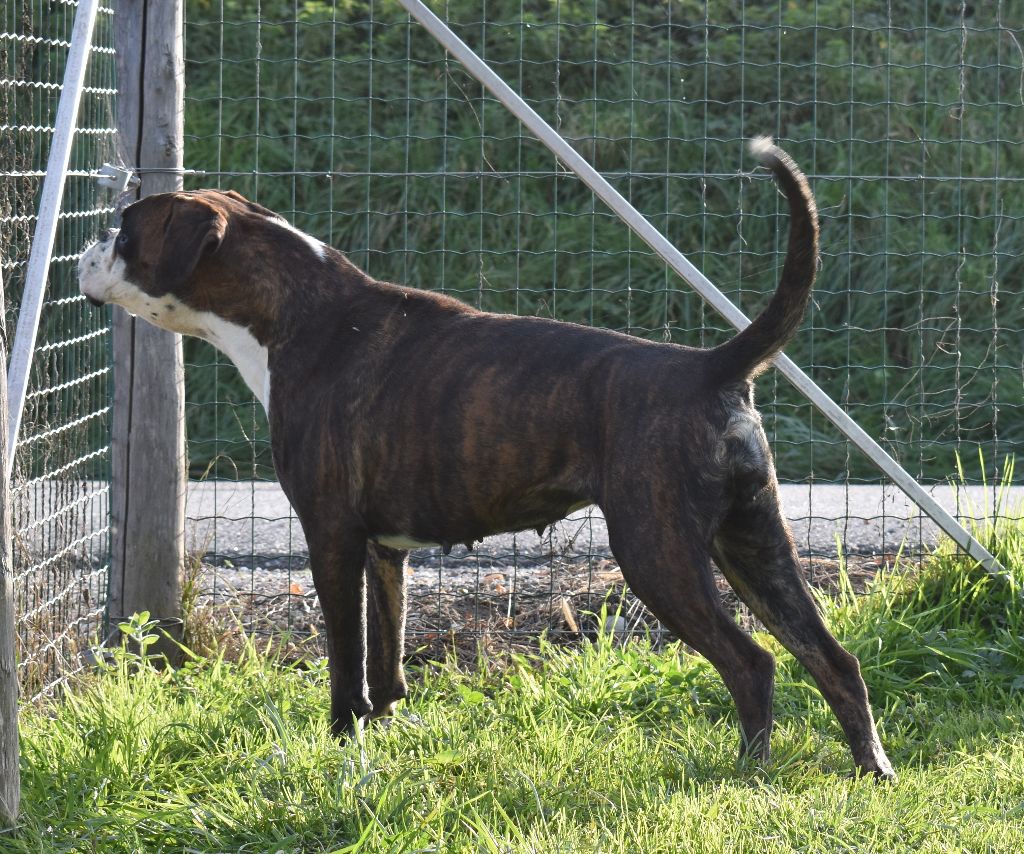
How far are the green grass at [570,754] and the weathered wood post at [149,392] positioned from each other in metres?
0.43

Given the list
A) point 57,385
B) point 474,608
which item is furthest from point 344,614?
point 474,608

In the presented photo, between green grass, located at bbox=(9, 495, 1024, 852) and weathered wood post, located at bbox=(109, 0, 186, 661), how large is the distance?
43 cm

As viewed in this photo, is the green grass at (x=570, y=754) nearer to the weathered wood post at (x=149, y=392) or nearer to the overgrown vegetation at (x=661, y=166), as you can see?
the weathered wood post at (x=149, y=392)

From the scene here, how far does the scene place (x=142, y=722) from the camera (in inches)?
152

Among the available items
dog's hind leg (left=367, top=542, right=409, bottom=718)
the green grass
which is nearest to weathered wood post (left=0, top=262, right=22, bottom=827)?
the green grass

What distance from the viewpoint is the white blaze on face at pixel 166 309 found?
431 cm

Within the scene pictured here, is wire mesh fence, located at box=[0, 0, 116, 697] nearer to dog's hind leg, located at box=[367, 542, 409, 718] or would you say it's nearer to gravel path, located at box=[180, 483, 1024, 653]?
gravel path, located at box=[180, 483, 1024, 653]

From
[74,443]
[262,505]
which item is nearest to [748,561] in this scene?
[74,443]

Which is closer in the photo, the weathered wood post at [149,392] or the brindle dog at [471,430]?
the brindle dog at [471,430]

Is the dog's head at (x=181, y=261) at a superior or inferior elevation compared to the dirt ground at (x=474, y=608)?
superior

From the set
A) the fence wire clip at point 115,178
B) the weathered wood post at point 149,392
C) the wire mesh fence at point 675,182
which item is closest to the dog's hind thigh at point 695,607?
the weathered wood post at point 149,392

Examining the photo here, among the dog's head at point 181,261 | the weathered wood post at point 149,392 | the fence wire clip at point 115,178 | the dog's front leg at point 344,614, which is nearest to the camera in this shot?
the dog's front leg at point 344,614

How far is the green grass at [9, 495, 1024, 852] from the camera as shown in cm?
325

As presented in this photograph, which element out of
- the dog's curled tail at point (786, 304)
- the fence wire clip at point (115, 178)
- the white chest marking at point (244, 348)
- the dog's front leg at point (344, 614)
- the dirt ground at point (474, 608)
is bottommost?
the dirt ground at point (474, 608)
